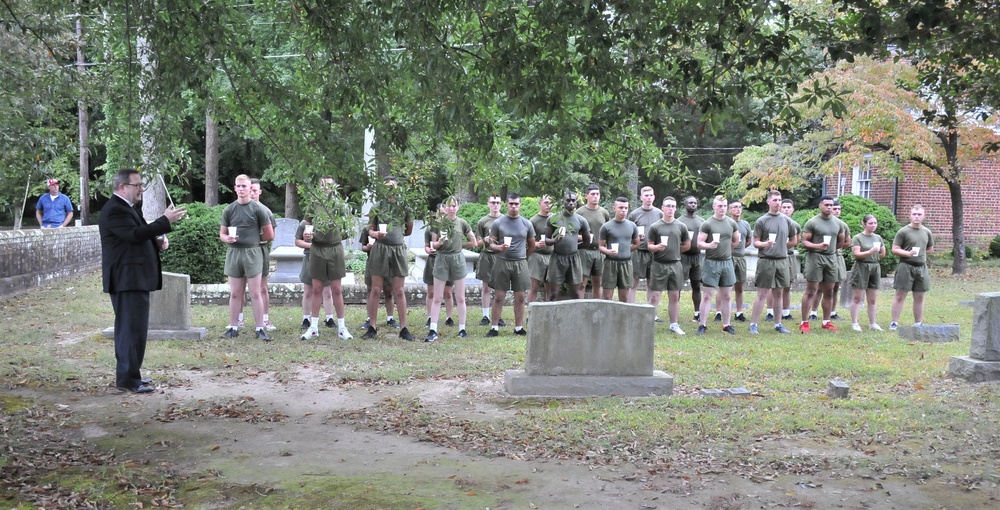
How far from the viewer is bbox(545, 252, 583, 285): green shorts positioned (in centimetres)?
1317

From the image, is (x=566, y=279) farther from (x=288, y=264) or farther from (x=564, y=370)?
(x=288, y=264)

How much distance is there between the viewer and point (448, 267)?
12.9 m

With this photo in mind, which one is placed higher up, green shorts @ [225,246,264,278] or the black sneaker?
green shorts @ [225,246,264,278]

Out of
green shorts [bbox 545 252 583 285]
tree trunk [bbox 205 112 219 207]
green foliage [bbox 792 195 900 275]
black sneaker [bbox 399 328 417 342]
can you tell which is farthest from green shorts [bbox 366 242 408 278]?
tree trunk [bbox 205 112 219 207]

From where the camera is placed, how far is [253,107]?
7.58m

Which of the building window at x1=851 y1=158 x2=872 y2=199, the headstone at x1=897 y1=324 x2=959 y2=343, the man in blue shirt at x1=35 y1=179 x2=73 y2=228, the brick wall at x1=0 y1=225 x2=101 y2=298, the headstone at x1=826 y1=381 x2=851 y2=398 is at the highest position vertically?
the building window at x1=851 y1=158 x2=872 y2=199

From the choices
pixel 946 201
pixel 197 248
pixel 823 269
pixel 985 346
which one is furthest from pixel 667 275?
pixel 946 201

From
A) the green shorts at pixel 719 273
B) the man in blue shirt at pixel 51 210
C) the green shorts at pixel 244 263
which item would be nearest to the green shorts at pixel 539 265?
the green shorts at pixel 719 273

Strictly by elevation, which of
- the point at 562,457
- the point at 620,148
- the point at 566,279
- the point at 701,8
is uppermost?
the point at 701,8

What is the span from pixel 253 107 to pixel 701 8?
390cm

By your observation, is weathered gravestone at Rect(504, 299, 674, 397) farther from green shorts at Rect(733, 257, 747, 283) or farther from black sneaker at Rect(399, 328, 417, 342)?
green shorts at Rect(733, 257, 747, 283)

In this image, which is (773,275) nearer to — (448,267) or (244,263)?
(448,267)

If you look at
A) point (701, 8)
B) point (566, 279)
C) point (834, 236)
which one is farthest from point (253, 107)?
point (834, 236)

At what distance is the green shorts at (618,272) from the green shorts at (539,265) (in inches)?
35.4
